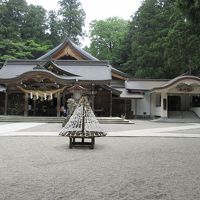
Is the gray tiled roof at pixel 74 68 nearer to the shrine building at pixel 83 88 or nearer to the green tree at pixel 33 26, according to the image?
the shrine building at pixel 83 88

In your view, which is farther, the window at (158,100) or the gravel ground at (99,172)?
the window at (158,100)

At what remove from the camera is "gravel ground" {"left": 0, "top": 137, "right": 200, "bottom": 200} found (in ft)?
15.6

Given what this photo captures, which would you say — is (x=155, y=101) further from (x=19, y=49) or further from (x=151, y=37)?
(x=19, y=49)

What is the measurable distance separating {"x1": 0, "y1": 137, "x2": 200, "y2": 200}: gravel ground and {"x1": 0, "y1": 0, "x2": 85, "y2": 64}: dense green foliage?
32013 millimetres

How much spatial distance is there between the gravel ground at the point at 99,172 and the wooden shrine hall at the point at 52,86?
1217 cm

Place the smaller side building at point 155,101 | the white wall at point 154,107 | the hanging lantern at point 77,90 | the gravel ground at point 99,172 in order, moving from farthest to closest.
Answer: the white wall at point 154,107, the smaller side building at point 155,101, the hanging lantern at point 77,90, the gravel ground at point 99,172

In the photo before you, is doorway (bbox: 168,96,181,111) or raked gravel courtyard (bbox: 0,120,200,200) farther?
doorway (bbox: 168,96,181,111)

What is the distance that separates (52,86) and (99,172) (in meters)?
19.6

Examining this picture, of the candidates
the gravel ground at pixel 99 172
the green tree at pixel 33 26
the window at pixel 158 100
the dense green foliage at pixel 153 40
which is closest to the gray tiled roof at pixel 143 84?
the window at pixel 158 100

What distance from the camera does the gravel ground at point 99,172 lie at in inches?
187

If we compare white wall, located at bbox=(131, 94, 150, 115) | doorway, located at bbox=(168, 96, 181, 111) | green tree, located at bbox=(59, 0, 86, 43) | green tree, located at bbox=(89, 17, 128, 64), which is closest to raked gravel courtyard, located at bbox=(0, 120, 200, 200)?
white wall, located at bbox=(131, 94, 150, 115)

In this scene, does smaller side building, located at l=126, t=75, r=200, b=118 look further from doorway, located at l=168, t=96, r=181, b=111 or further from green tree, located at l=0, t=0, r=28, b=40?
green tree, located at l=0, t=0, r=28, b=40

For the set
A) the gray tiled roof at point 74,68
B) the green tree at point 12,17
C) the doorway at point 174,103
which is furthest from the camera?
the green tree at point 12,17

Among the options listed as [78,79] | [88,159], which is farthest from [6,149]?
[78,79]
